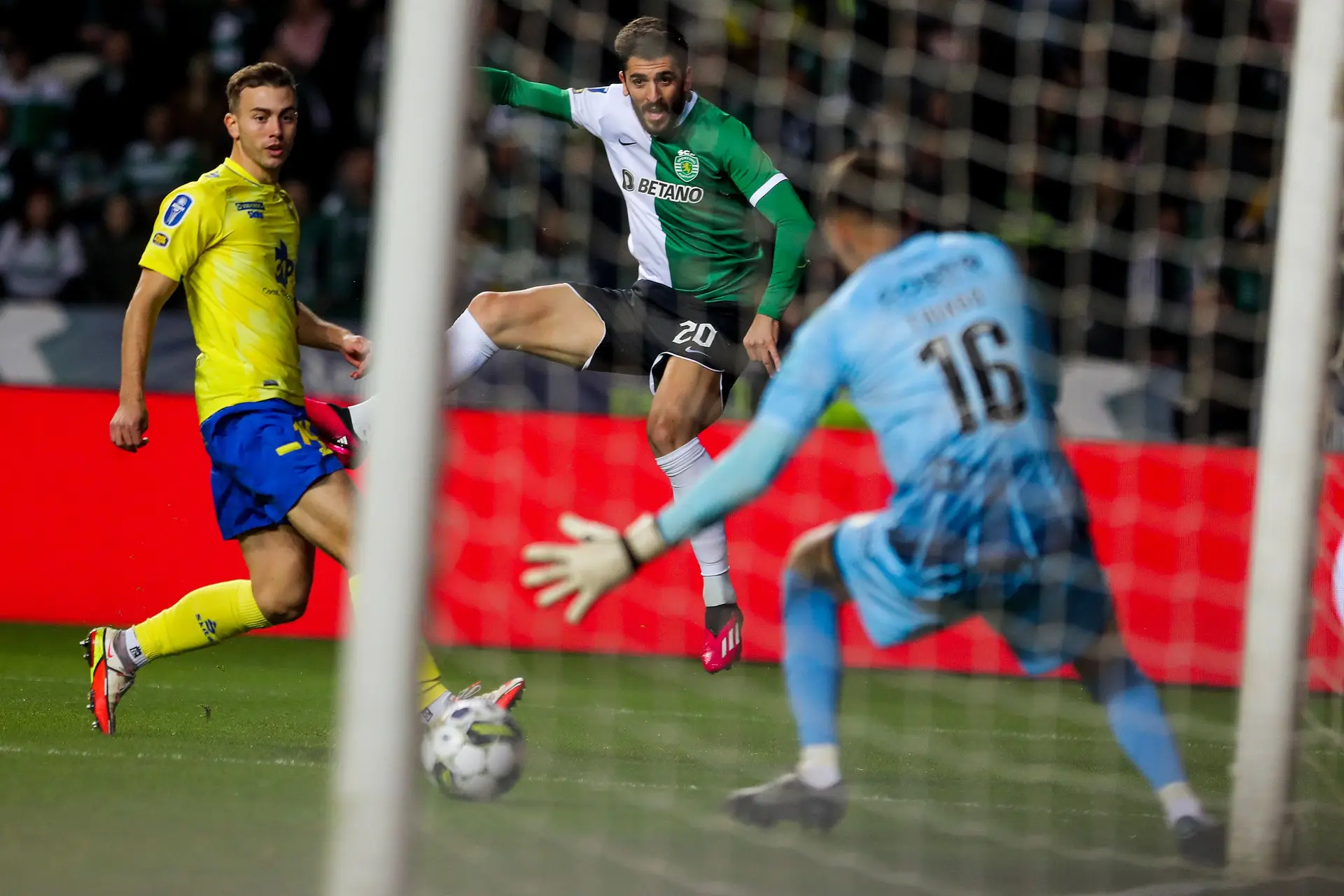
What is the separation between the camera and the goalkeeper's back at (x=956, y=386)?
3.50m

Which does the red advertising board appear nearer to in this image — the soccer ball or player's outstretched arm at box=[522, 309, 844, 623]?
the soccer ball

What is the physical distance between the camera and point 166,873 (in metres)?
3.30

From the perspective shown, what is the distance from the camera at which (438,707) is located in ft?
14.9

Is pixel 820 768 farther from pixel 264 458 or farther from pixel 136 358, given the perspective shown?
pixel 136 358

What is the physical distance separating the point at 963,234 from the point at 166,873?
2.14 meters

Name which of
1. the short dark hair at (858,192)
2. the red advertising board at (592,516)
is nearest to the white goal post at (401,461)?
the short dark hair at (858,192)

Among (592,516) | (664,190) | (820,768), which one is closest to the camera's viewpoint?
(820,768)

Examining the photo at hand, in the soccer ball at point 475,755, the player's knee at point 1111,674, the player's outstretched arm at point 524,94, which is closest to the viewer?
the player's knee at point 1111,674

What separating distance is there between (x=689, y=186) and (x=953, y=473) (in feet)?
7.39

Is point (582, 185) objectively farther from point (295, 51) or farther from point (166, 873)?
point (166, 873)

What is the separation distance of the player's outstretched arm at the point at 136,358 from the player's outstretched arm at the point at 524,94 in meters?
1.31

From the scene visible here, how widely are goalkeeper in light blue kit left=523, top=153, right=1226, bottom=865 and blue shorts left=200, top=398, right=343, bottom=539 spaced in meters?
1.45

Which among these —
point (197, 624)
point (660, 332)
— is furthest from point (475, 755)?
point (660, 332)

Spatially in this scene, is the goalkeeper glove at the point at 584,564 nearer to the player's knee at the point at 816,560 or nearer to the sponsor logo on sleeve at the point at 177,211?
the player's knee at the point at 816,560
